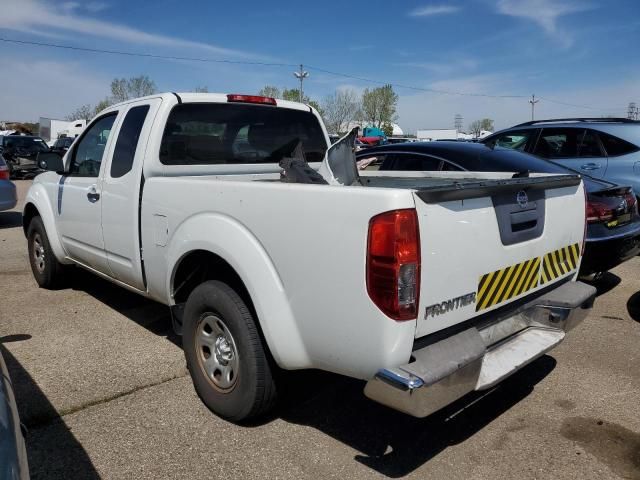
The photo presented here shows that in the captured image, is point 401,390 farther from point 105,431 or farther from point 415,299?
point 105,431

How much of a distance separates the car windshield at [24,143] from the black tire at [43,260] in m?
17.6

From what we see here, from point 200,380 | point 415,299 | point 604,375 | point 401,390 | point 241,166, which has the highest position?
point 241,166

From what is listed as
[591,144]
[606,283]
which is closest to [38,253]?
[606,283]

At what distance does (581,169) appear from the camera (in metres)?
7.24

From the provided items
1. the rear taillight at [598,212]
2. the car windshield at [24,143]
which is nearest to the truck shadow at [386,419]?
the rear taillight at [598,212]

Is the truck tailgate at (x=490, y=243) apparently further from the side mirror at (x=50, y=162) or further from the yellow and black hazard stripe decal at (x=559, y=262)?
the side mirror at (x=50, y=162)

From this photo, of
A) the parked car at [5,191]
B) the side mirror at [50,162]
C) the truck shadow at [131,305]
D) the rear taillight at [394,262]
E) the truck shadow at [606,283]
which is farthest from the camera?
the parked car at [5,191]

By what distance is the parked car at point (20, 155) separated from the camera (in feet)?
67.3

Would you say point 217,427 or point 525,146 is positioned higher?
point 525,146

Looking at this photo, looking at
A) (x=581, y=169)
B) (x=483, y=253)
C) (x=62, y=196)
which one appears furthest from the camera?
(x=581, y=169)

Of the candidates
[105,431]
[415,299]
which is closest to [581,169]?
[415,299]

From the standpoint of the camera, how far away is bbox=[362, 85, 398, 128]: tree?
242 feet

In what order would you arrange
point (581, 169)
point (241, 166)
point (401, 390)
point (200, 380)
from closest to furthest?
point (401, 390)
point (200, 380)
point (241, 166)
point (581, 169)

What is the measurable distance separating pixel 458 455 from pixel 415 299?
43.4 inches
